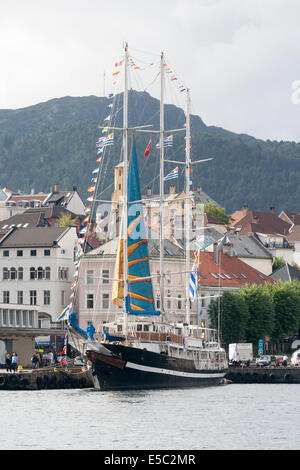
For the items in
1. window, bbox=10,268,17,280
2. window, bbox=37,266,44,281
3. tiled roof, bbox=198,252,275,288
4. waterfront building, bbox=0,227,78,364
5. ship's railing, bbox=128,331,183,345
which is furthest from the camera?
tiled roof, bbox=198,252,275,288

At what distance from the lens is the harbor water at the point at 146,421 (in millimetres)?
51750

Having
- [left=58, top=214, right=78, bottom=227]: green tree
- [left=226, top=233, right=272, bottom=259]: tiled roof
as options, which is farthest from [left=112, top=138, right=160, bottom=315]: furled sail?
[left=58, top=214, right=78, bottom=227]: green tree

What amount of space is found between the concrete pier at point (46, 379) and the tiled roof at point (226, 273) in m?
46.0

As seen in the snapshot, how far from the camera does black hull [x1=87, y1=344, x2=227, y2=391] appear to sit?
82.6 metres

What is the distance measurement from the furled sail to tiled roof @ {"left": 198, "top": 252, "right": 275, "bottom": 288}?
42.0 m

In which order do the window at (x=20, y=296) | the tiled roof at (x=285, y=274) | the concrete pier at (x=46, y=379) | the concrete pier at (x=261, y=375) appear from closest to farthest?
1. the concrete pier at (x=46, y=379)
2. the concrete pier at (x=261, y=375)
3. the window at (x=20, y=296)
4. the tiled roof at (x=285, y=274)

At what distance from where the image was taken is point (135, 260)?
298 feet

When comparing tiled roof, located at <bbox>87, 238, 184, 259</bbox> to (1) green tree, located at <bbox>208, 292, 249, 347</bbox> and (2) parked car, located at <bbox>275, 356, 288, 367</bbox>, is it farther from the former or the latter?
(2) parked car, located at <bbox>275, 356, 288, 367</bbox>

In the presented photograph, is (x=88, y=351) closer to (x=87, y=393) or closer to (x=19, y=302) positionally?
(x=87, y=393)

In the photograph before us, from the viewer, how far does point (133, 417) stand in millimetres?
61656

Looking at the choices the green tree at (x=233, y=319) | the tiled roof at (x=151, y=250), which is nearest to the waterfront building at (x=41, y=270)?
the tiled roof at (x=151, y=250)

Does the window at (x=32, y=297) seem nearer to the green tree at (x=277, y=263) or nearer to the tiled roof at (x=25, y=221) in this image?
the tiled roof at (x=25, y=221)
